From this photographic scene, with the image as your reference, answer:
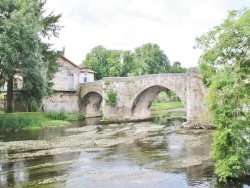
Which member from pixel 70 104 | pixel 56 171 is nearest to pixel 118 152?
pixel 56 171

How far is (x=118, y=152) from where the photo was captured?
16297mm

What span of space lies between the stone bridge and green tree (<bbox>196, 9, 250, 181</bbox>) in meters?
16.4

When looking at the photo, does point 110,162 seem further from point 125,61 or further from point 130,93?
point 125,61

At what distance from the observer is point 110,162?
45.9 feet

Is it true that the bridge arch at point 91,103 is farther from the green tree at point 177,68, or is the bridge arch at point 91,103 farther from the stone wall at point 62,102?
the green tree at point 177,68

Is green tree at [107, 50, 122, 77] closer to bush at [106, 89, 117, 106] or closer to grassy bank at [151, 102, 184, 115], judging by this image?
grassy bank at [151, 102, 184, 115]

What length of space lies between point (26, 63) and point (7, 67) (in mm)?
1680

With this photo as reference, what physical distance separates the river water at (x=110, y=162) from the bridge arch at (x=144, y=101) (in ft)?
41.0

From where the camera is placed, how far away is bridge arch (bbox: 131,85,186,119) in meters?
33.8

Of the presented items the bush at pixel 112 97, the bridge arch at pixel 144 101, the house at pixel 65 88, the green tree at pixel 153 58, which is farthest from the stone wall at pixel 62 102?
the green tree at pixel 153 58

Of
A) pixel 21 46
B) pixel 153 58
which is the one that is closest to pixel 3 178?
pixel 21 46

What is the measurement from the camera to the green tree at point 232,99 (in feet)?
32.6

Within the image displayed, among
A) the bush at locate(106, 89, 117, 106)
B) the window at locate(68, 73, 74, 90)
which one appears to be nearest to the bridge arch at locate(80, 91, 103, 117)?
the window at locate(68, 73, 74, 90)

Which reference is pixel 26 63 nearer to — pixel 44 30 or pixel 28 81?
pixel 28 81
